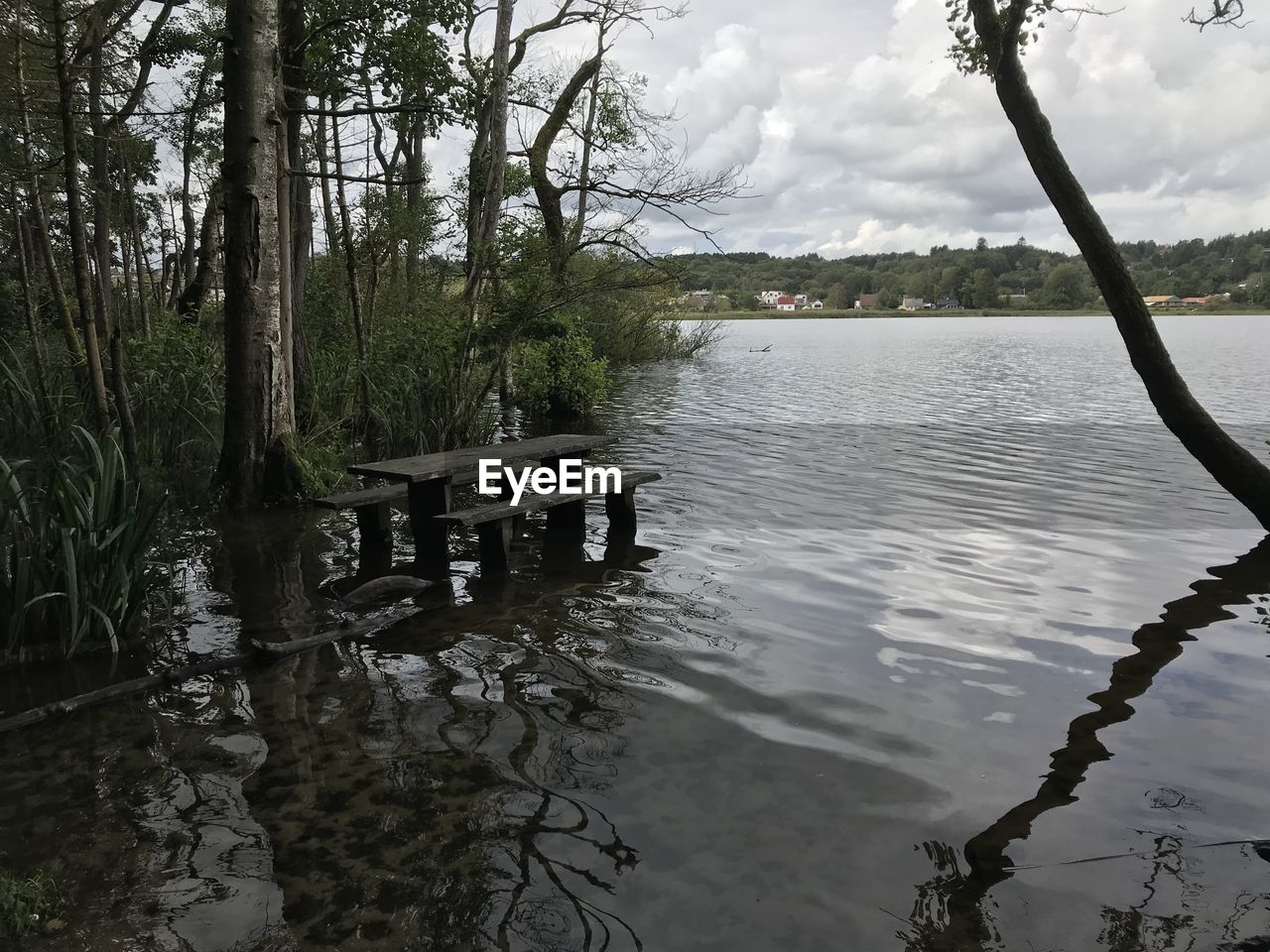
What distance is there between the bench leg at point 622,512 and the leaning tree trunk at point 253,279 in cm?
268

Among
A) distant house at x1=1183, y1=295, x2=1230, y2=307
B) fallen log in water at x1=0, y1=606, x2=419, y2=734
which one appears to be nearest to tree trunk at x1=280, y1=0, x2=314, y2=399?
fallen log in water at x1=0, y1=606, x2=419, y2=734

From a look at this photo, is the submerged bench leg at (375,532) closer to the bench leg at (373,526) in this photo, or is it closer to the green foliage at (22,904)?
the bench leg at (373,526)

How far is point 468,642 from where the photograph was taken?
482 cm

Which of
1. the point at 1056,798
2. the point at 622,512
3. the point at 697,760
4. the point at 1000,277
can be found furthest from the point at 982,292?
the point at 697,760

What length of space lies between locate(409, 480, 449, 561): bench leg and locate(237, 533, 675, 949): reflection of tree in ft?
4.38

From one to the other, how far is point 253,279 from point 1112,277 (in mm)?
6657

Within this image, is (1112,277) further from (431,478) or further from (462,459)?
(431,478)

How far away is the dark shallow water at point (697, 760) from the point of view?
2.63 meters

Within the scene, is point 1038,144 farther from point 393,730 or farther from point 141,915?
point 141,915

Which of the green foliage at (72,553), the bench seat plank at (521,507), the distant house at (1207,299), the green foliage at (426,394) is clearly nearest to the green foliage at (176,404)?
the green foliage at (426,394)

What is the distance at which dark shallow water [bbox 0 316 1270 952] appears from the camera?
2.63m

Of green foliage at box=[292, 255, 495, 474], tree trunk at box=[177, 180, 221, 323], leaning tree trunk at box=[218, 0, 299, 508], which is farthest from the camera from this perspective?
tree trunk at box=[177, 180, 221, 323]

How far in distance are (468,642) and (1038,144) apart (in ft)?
18.3

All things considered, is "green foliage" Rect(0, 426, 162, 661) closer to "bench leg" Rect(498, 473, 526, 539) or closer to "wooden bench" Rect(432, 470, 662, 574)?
"wooden bench" Rect(432, 470, 662, 574)
